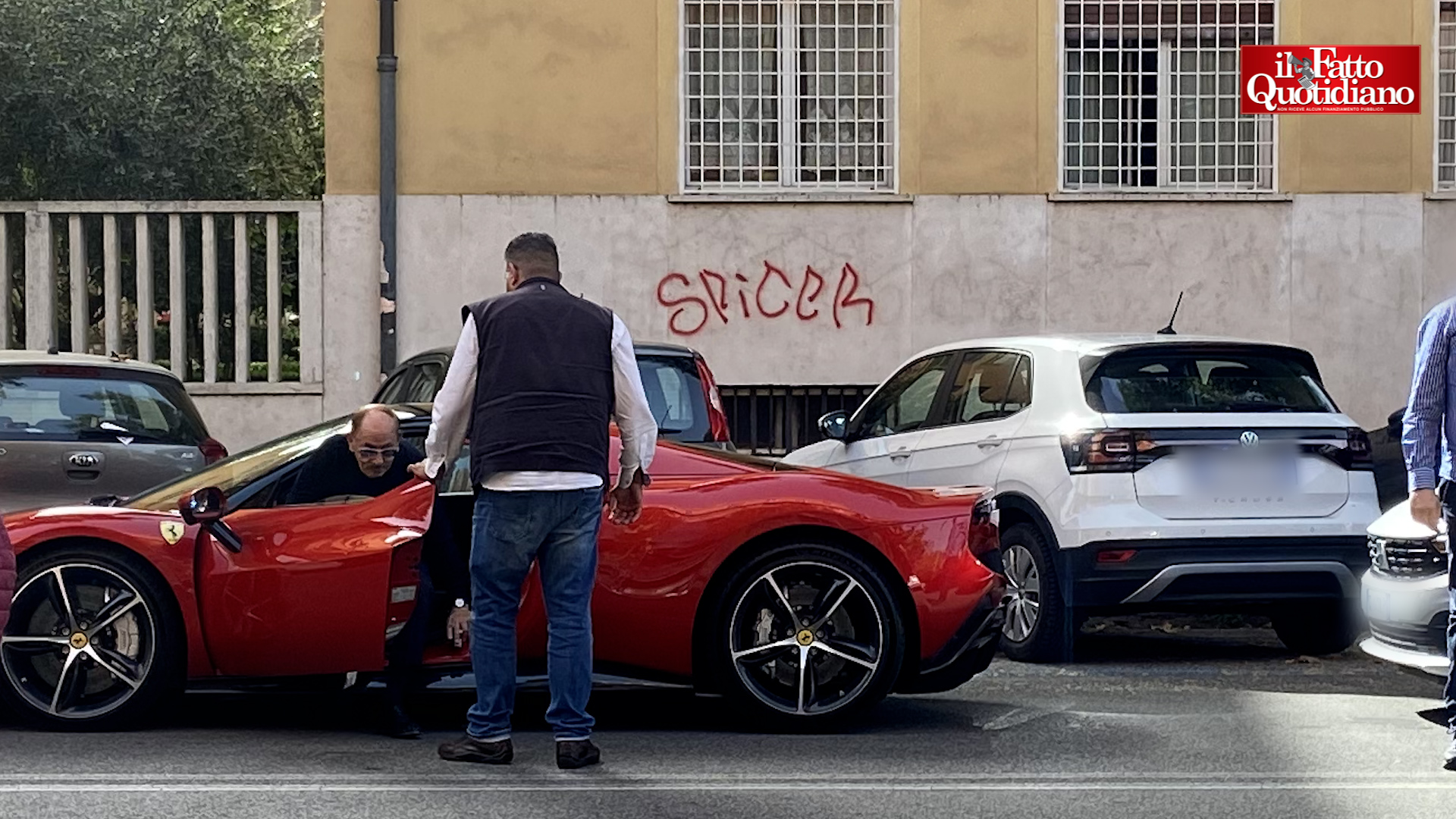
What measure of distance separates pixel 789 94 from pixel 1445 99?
522 cm

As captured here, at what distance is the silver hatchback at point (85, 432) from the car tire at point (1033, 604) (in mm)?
4233

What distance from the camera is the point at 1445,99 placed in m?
16.8

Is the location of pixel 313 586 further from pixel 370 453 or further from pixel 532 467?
pixel 532 467

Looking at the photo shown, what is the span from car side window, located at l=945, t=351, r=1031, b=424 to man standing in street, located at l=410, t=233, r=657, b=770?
3781 mm

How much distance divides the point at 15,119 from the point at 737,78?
6.83 meters

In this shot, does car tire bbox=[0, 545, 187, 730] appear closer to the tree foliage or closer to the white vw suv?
the white vw suv

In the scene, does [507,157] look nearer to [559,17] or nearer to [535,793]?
[559,17]

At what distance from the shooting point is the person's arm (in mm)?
6770

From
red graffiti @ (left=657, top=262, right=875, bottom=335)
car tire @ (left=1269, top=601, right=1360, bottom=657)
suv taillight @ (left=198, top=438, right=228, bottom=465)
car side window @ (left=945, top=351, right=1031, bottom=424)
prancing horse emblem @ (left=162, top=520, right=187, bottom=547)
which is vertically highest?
red graffiti @ (left=657, top=262, right=875, bottom=335)

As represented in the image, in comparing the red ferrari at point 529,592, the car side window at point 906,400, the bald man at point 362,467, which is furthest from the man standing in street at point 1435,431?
the car side window at point 906,400

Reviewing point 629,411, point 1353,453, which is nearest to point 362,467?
A: point 629,411

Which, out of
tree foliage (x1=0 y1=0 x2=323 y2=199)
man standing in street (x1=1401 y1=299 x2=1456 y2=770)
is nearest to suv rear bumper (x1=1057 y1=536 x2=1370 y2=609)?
man standing in street (x1=1401 y1=299 x2=1456 y2=770)

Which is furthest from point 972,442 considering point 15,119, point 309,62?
point 309,62

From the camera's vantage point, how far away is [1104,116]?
1667 centimetres
